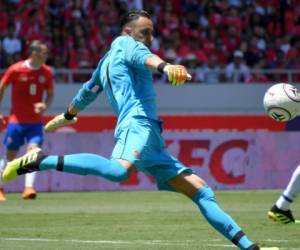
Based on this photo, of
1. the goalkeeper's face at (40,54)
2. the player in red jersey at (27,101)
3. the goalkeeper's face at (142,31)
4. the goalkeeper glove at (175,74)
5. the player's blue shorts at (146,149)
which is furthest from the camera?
the player in red jersey at (27,101)

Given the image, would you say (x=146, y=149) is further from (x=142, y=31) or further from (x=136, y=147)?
(x=142, y=31)

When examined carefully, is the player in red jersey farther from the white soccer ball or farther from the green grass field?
the white soccer ball

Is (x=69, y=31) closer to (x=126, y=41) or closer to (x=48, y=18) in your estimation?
(x=48, y=18)

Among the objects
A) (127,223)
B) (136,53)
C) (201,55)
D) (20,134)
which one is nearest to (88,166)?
(136,53)

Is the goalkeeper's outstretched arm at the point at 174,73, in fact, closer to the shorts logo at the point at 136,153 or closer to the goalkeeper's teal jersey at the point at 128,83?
the goalkeeper's teal jersey at the point at 128,83

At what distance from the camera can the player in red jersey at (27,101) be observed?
1761cm

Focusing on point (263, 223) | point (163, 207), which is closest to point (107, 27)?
point (163, 207)

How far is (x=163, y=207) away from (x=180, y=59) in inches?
465

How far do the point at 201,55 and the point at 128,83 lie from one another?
60.9ft

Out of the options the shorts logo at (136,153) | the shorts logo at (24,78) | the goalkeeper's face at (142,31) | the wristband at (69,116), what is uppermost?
the goalkeeper's face at (142,31)

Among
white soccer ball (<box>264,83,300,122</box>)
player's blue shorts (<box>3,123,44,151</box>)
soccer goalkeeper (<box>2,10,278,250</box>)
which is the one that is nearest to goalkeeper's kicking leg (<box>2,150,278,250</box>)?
soccer goalkeeper (<box>2,10,278,250</box>)

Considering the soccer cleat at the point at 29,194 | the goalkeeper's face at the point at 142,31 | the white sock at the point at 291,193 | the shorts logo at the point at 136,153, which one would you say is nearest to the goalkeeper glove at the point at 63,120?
the goalkeeper's face at the point at 142,31

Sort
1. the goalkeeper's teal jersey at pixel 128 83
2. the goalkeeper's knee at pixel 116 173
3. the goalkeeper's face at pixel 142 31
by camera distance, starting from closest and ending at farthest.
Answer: the goalkeeper's knee at pixel 116 173 → the goalkeeper's teal jersey at pixel 128 83 → the goalkeeper's face at pixel 142 31

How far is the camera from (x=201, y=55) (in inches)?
1100
